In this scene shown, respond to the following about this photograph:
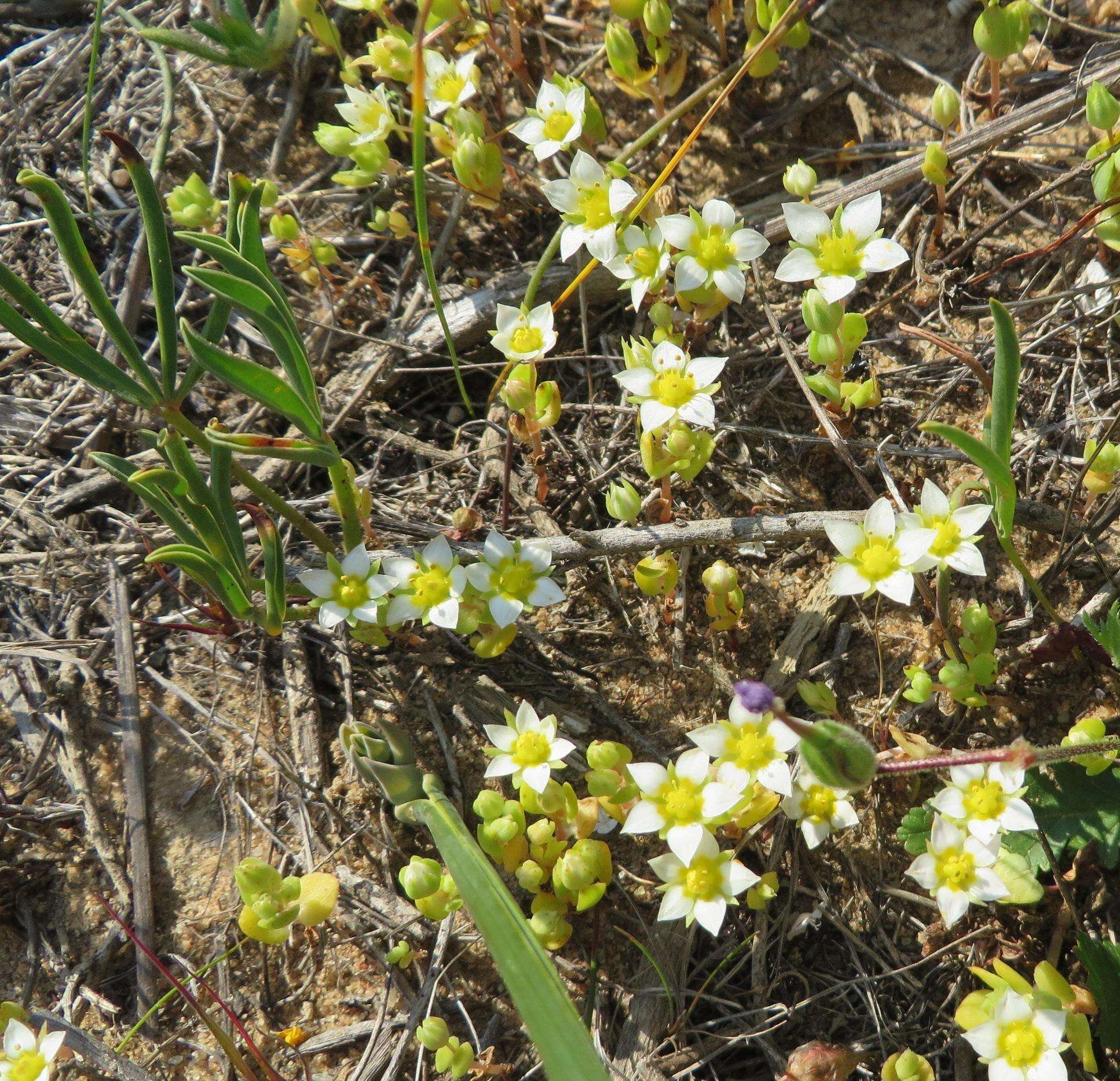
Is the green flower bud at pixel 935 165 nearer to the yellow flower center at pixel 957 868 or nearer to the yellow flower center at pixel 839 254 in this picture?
the yellow flower center at pixel 839 254

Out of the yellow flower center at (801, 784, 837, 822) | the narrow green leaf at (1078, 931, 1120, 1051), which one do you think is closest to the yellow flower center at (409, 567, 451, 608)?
the yellow flower center at (801, 784, 837, 822)

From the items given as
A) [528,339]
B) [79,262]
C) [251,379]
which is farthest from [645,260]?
[79,262]

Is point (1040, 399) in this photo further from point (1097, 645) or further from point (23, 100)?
point (23, 100)

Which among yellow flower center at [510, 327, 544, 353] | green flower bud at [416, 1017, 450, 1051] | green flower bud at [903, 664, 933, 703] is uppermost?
yellow flower center at [510, 327, 544, 353]

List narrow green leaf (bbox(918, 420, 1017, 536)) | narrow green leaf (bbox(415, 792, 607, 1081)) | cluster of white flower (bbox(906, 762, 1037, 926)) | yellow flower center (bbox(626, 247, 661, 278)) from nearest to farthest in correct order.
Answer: narrow green leaf (bbox(415, 792, 607, 1081)) < narrow green leaf (bbox(918, 420, 1017, 536)) < cluster of white flower (bbox(906, 762, 1037, 926)) < yellow flower center (bbox(626, 247, 661, 278))

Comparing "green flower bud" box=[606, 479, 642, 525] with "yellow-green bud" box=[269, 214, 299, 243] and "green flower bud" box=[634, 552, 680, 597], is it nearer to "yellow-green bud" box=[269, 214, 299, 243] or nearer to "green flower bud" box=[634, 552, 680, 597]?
"green flower bud" box=[634, 552, 680, 597]

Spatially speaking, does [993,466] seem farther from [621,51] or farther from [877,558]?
[621,51]
